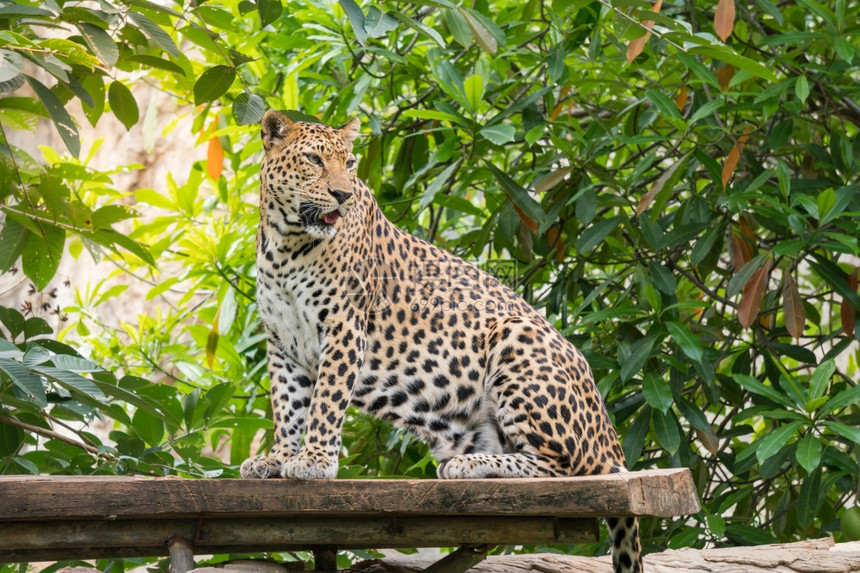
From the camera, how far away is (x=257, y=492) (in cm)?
378

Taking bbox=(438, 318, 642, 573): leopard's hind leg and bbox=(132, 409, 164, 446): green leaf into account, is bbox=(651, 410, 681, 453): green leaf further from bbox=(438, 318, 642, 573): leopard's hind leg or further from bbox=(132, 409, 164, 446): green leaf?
bbox=(132, 409, 164, 446): green leaf

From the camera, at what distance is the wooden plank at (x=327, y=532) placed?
12.9 ft

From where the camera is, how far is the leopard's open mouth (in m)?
4.47

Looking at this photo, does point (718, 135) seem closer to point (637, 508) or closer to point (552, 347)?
point (552, 347)

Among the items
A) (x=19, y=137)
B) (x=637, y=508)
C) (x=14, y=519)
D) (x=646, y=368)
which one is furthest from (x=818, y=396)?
(x=19, y=137)

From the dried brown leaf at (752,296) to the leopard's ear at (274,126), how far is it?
9.88ft

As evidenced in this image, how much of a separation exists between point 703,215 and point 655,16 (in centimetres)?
267

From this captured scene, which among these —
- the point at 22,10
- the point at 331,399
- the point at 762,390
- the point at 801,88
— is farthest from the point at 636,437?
the point at 22,10

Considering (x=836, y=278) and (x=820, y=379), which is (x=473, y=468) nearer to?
(x=820, y=379)

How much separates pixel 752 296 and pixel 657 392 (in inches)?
34.0

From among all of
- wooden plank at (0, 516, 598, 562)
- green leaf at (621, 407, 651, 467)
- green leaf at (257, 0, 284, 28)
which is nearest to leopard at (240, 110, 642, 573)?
wooden plank at (0, 516, 598, 562)

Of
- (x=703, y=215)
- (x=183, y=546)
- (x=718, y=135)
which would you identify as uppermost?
(x=718, y=135)

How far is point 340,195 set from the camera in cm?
445

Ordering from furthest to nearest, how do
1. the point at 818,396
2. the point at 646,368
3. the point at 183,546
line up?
the point at 646,368, the point at 818,396, the point at 183,546
